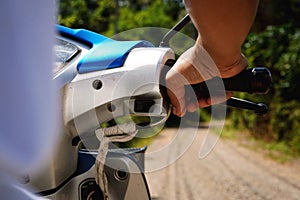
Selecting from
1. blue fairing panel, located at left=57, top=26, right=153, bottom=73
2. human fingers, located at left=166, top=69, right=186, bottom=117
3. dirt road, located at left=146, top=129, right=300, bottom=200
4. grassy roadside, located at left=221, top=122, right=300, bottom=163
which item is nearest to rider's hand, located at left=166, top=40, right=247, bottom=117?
human fingers, located at left=166, top=69, right=186, bottom=117

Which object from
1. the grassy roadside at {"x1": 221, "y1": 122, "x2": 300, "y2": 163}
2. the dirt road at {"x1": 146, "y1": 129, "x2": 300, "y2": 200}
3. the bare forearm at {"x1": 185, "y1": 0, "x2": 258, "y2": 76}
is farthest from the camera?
the grassy roadside at {"x1": 221, "y1": 122, "x2": 300, "y2": 163}

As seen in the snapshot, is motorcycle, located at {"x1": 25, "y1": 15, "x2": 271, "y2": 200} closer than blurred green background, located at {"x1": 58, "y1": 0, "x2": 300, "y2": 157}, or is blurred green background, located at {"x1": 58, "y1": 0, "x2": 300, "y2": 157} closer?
motorcycle, located at {"x1": 25, "y1": 15, "x2": 271, "y2": 200}

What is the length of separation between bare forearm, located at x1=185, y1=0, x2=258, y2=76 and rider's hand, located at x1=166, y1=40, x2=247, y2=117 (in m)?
0.05

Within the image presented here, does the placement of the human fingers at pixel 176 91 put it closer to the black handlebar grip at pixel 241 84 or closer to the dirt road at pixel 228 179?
the black handlebar grip at pixel 241 84

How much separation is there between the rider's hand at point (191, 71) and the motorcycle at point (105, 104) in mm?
19

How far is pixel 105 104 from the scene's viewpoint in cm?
112

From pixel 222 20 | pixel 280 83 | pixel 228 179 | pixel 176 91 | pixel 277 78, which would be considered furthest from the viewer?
pixel 277 78

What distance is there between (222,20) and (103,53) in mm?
335

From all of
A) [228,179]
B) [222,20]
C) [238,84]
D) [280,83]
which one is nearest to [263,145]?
[280,83]

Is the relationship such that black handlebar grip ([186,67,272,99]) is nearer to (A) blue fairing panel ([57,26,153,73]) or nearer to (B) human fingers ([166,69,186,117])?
(B) human fingers ([166,69,186,117])

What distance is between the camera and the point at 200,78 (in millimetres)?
1118

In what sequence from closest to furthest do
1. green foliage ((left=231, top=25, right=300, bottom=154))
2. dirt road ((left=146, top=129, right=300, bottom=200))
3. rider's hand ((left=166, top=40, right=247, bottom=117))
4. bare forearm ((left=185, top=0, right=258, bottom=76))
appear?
bare forearm ((left=185, top=0, right=258, bottom=76))
rider's hand ((left=166, top=40, right=247, bottom=117))
dirt road ((left=146, top=129, right=300, bottom=200))
green foliage ((left=231, top=25, right=300, bottom=154))

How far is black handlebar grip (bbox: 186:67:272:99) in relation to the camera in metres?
1.11

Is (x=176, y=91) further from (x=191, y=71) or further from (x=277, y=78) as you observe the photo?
(x=277, y=78)
